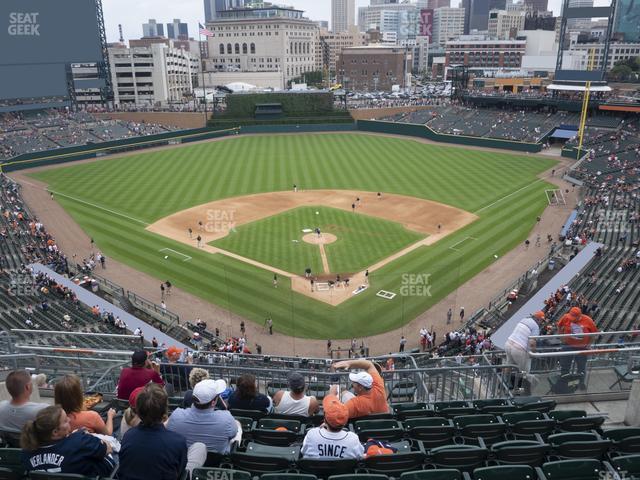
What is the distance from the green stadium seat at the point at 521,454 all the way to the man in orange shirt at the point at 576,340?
408cm

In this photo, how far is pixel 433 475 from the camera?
5.03m

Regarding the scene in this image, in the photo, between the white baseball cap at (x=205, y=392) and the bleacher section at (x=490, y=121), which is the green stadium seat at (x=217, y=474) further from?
the bleacher section at (x=490, y=121)

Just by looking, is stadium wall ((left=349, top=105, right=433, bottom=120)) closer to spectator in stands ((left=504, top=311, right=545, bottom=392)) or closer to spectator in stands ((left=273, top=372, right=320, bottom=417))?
spectator in stands ((left=504, top=311, right=545, bottom=392))

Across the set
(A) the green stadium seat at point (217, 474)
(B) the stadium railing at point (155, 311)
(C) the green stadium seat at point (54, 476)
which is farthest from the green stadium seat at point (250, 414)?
(B) the stadium railing at point (155, 311)

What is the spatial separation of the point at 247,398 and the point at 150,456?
232 centimetres

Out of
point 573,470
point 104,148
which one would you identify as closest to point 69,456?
point 573,470

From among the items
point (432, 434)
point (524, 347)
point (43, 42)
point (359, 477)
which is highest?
point (43, 42)

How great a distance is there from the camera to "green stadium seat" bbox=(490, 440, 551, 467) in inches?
224

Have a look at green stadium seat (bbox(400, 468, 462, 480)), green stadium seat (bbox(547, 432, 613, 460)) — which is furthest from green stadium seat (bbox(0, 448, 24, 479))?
green stadium seat (bbox(547, 432, 613, 460))

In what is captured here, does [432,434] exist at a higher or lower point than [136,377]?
lower

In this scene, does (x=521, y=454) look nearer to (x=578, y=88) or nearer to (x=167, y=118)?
(x=578, y=88)

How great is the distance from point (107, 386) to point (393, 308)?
1704 centimetres

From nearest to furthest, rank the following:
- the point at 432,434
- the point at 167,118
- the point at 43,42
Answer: the point at 432,434
the point at 43,42
the point at 167,118

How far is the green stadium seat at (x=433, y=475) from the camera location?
501 cm
